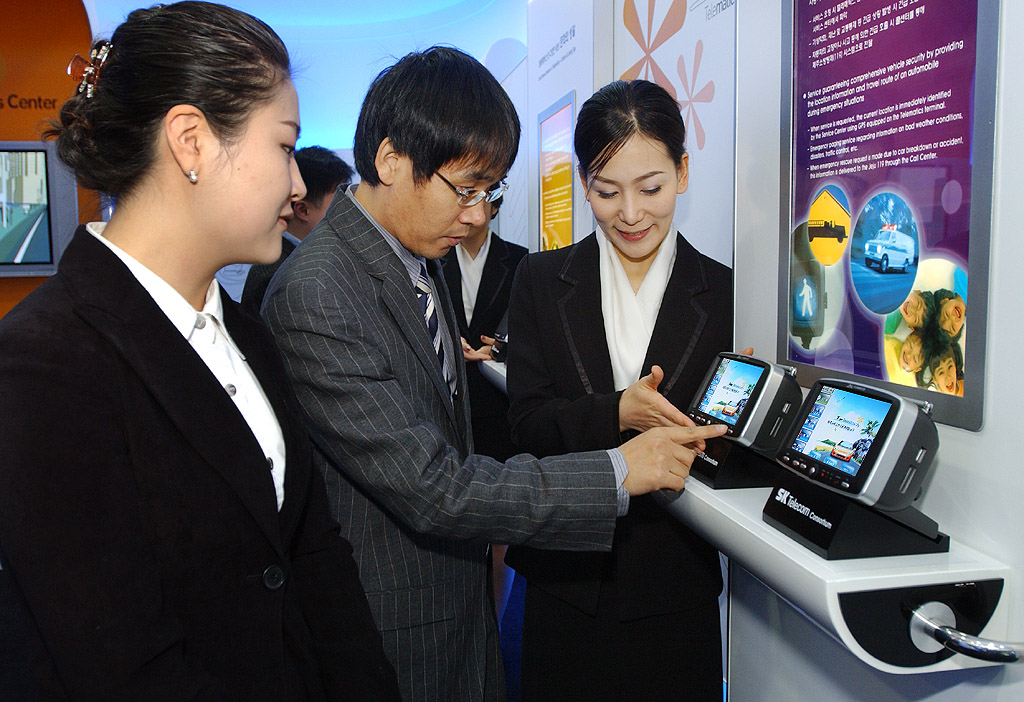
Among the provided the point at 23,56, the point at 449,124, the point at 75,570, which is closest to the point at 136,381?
the point at 75,570

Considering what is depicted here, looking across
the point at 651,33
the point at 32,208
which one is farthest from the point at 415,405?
the point at 32,208

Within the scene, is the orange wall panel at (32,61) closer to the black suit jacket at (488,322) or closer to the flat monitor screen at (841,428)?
the black suit jacket at (488,322)

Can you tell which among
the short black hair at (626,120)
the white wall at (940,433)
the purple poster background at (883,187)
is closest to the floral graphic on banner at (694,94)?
the white wall at (940,433)

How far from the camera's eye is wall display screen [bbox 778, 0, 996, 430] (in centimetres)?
105

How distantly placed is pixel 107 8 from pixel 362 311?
24.3 ft

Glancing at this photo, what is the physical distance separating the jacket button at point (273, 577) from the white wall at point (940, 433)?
98cm

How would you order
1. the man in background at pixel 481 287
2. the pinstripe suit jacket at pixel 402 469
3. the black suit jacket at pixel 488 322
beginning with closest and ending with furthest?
the pinstripe suit jacket at pixel 402 469 < the black suit jacket at pixel 488 322 < the man in background at pixel 481 287

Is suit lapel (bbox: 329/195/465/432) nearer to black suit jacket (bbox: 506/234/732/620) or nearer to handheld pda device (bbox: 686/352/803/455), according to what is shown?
black suit jacket (bbox: 506/234/732/620)

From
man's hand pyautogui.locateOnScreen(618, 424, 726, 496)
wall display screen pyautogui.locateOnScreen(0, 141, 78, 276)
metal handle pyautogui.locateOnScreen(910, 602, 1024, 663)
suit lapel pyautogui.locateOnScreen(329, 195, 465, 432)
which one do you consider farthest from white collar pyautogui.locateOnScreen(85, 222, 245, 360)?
wall display screen pyautogui.locateOnScreen(0, 141, 78, 276)

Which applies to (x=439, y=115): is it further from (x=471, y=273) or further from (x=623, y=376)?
(x=471, y=273)

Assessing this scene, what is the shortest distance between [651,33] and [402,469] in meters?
2.10

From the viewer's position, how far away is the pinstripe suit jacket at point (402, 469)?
1210 millimetres

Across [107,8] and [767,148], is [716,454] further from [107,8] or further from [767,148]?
[107,8]

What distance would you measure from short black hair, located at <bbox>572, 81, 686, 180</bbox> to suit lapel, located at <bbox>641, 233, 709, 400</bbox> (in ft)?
Answer: 0.81
